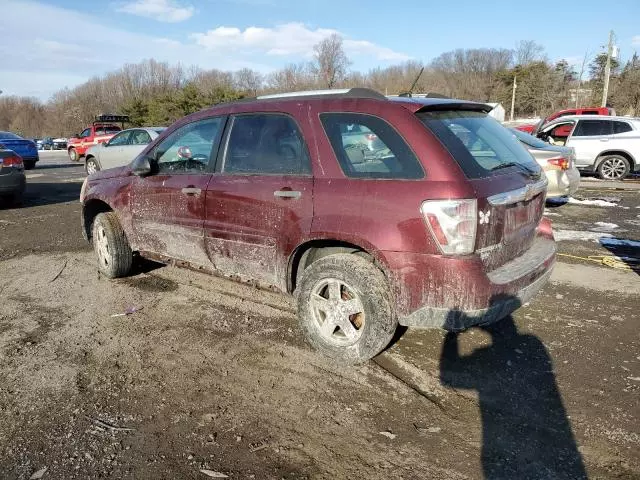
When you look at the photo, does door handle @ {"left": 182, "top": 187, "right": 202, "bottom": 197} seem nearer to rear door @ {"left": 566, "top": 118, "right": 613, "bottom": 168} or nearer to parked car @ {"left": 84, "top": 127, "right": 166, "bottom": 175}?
parked car @ {"left": 84, "top": 127, "right": 166, "bottom": 175}

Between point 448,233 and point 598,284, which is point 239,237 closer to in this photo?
point 448,233

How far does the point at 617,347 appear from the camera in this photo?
357 centimetres

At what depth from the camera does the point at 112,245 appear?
16.3 feet

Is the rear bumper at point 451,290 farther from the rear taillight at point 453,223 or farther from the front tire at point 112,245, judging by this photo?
the front tire at point 112,245

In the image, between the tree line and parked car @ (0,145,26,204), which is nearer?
parked car @ (0,145,26,204)

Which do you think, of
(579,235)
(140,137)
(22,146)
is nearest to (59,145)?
(22,146)

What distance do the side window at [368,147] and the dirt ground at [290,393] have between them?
133 cm

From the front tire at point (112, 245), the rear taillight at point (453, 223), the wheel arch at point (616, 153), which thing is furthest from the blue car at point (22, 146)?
the rear taillight at point (453, 223)

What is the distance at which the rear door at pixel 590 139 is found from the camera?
12844mm

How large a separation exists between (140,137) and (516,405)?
13.3 meters

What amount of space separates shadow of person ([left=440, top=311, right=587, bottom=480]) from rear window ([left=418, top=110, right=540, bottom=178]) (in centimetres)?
96

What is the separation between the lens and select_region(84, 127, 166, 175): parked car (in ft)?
45.4

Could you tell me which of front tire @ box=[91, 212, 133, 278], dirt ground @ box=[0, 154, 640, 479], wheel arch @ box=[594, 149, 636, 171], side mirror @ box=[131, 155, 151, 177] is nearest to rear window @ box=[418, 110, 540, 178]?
dirt ground @ box=[0, 154, 640, 479]

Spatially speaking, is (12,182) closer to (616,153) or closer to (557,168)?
(557,168)
